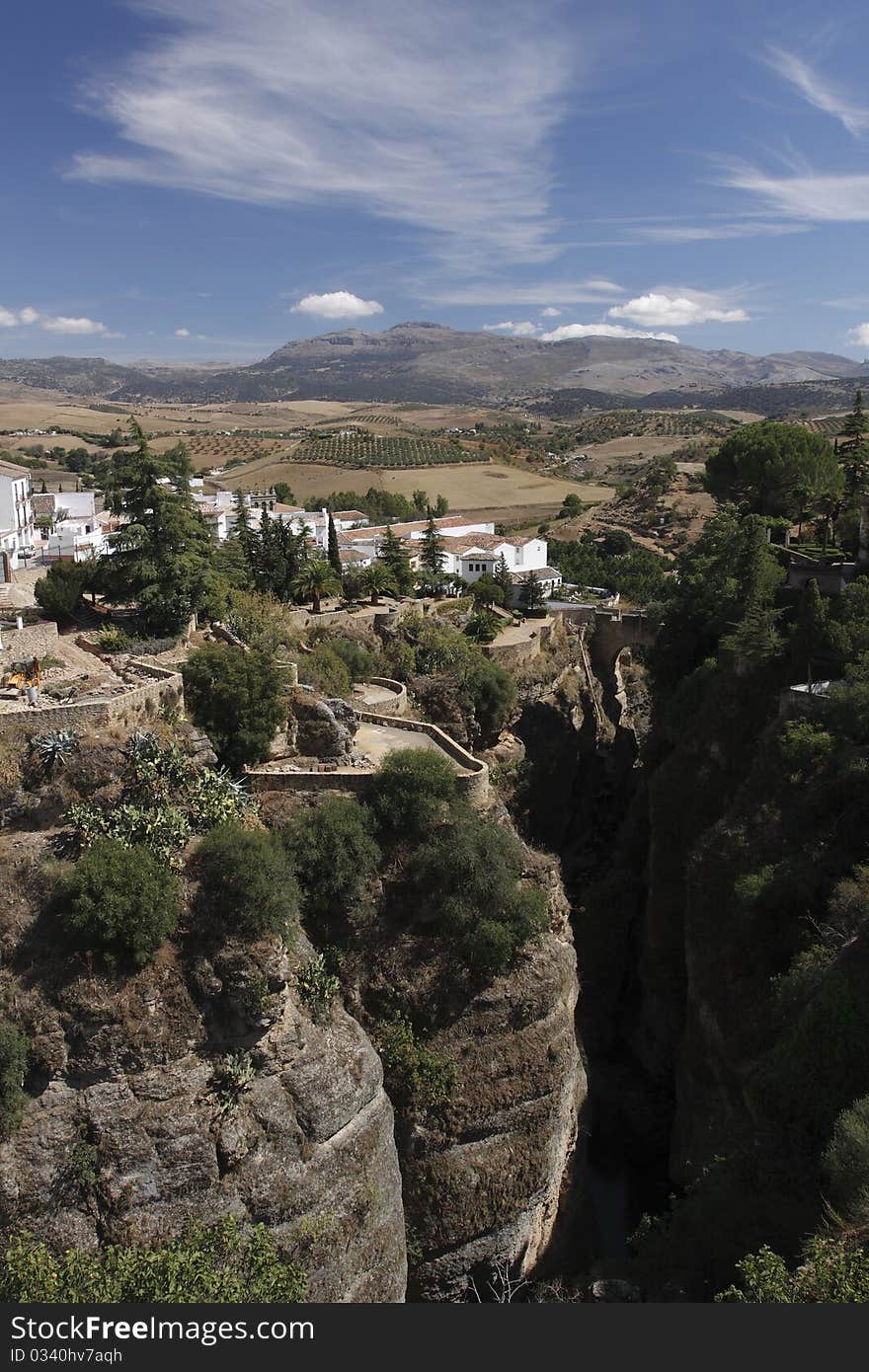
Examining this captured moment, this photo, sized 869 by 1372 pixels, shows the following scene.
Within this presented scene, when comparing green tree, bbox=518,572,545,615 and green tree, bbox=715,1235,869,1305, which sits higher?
green tree, bbox=518,572,545,615

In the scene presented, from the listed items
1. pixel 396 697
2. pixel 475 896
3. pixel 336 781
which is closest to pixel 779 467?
pixel 396 697

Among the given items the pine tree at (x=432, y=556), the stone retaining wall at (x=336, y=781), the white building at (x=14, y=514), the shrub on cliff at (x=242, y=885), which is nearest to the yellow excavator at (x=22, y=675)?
the stone retaining wall at (x=336, y=781)

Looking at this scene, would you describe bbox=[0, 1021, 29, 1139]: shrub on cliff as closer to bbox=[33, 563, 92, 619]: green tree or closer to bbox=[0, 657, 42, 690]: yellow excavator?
bbox=[0, 657, 42, 690]: yellow excavator

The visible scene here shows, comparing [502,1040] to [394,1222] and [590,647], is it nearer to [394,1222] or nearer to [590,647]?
[394,1222]

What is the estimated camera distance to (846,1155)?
1397cm

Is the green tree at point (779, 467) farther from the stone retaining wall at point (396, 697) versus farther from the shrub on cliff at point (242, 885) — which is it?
the shrub on cliff at point (242, 885)

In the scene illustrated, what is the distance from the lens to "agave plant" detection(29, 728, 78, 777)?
62.5 feet

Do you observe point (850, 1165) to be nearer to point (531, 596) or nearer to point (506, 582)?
point (531, 596)

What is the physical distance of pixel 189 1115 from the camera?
17.0 metres

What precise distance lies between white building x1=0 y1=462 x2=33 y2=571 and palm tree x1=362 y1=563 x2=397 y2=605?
44.9 ft

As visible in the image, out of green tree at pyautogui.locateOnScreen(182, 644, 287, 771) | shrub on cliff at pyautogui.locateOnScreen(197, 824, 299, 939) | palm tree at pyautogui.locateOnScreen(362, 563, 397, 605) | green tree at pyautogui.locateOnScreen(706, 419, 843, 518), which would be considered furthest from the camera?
green tree at pyautogui.locateOnScreen(706, 419, 843, 518)

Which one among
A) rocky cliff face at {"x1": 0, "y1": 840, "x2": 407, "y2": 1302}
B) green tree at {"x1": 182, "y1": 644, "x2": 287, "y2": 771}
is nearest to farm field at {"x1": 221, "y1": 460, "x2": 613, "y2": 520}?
green tree at {"x1": 182, "y1": 644, "x2": 287, "y2": 771}

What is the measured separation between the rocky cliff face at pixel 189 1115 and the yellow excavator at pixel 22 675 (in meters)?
5.07

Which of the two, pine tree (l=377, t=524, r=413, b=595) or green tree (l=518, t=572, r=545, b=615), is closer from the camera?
pine tree (l=377, t=524, r=413, b=595)
